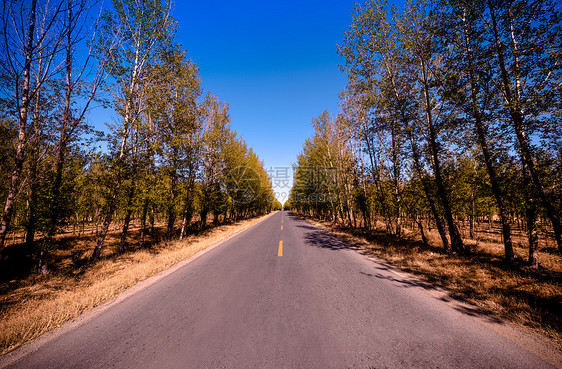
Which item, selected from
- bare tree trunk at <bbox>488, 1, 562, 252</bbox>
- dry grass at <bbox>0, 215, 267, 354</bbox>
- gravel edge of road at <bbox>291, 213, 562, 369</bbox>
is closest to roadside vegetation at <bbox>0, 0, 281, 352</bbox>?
dry grass at <bbox>0, 215, 267, 354</bbox>

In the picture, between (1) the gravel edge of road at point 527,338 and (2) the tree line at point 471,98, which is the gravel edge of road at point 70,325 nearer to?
(1) the gravel edge of road at point 527,338

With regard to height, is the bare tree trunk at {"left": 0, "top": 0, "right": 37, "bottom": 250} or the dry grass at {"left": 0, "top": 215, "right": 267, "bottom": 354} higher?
the bare tree trunk at {"left": 0, "top": 0, "right": 37, "bottom": 250}

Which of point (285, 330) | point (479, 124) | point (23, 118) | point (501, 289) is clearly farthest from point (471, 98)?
point (23, 118)

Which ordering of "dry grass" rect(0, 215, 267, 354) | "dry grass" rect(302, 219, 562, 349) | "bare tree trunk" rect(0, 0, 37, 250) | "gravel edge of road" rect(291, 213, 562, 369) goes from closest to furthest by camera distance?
"gravel edge of road" rect(291, 213, 562, 369)
"dry grass" rect(0, 215, 267, 354)
"dry grass" rect(302, 219, 562, 349)
"bare tree trunk" rect(0, 0, 37, 250)

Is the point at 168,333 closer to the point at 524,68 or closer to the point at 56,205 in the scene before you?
the point at 56,205

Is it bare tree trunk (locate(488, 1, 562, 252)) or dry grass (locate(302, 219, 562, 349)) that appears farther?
bare tree trunk (locate(488, 1, 562, 252))

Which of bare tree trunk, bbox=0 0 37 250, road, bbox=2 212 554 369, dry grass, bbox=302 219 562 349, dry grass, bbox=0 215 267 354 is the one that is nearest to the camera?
road, bbox=2 212 554 369

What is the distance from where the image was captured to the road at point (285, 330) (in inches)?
93.6

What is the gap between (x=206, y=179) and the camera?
704 inches

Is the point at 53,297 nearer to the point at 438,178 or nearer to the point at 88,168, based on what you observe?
the point at 88,168

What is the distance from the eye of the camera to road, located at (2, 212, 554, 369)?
2.38m

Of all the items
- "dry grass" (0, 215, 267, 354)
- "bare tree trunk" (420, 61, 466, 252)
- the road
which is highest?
"bare tree trunk" (420, 61, 466, 252)

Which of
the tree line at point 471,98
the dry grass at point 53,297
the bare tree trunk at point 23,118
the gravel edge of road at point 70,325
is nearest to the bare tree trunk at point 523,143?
the tree line at point 471,98

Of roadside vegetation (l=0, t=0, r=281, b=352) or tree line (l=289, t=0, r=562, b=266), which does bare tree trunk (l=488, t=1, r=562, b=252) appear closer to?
tree line (l=289, t=0, r=562, b=266)
